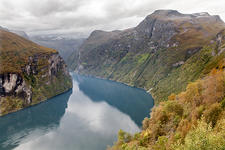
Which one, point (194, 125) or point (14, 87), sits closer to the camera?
point (194, 125)

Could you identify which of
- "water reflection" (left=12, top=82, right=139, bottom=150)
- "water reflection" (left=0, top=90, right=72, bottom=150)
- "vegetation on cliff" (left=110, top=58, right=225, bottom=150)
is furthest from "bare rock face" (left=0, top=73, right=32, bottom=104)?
"vegetation on cliff" (left=110, top=58, right=225, bottom=150)

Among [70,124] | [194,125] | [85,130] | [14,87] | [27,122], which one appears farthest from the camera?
[14,87]

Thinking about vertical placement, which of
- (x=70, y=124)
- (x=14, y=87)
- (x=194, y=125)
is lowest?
(x=70, y=124)

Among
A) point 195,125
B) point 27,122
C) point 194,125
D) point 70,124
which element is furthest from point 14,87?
point 194,125

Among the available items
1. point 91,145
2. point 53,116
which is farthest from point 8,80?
point 91,145

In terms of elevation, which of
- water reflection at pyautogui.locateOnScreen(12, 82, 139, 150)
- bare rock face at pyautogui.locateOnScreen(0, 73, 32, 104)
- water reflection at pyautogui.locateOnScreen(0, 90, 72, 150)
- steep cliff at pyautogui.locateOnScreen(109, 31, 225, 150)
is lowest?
water reflection at pyautogui.locateOnScreen(0, 90, 72, 150)

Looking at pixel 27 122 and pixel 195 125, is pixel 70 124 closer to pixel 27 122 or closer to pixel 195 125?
pixel 27 122

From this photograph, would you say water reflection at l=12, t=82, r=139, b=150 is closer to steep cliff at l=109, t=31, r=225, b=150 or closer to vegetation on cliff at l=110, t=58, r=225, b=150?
vegetation on cliff at l=110, t=58, r=225, b=150

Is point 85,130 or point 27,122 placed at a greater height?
point 85,130

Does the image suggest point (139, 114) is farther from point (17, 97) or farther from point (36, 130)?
point (17, 97)

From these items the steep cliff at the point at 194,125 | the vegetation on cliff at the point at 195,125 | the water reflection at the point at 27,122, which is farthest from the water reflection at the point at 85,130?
the steep cliff at the point at 194,125
